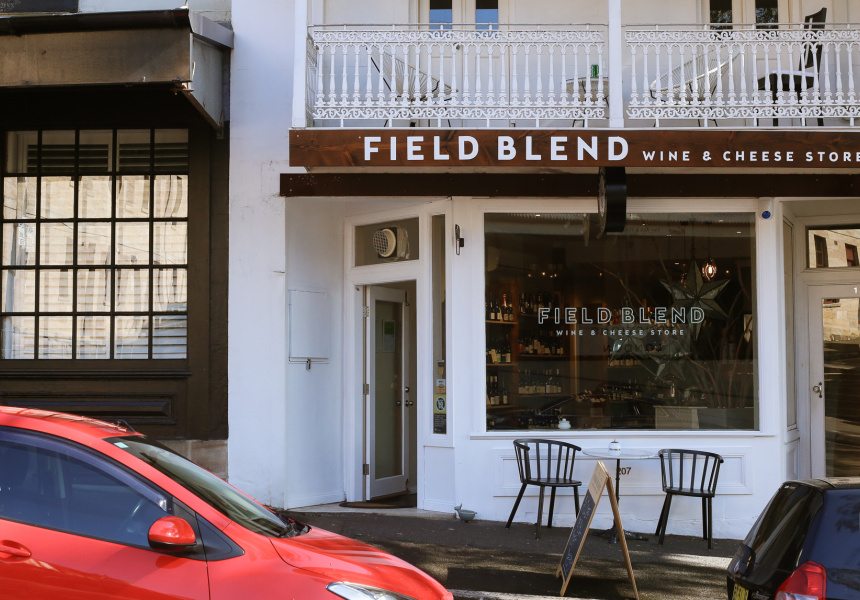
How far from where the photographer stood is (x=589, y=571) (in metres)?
7.28

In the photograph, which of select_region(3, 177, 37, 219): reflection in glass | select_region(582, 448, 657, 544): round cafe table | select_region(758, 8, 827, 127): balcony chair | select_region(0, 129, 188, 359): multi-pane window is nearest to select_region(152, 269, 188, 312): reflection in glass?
select_region(0, 129, 188, 359): multi-pane window

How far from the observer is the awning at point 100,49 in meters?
8.16

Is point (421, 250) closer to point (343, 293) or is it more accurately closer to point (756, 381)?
point (343, 293)

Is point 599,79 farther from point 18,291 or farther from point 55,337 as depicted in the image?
point 18,291

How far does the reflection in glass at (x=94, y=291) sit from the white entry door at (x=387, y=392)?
3007mm

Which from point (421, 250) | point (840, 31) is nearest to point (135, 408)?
point (421, 250)

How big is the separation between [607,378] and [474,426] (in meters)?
1.57

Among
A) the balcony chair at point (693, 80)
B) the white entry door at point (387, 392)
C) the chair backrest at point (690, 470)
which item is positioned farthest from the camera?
the white entry door at point (387, 392)

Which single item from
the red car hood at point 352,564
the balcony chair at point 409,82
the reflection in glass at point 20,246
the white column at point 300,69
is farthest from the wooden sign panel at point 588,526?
the reflection in glass at point 20,246

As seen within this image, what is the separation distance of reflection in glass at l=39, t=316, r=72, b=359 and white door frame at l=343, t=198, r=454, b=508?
3.14 metres

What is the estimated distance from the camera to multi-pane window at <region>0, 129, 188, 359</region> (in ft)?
31.4

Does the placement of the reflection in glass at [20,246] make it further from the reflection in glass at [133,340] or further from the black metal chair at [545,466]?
the black metal chair at [545,466]

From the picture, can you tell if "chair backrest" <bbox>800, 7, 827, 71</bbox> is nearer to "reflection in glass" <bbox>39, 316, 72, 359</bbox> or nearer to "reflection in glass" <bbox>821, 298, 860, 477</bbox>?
"reflection in glass" <bbox>821, 298, 860, 477</bbox>

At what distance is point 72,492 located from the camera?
159 inches
